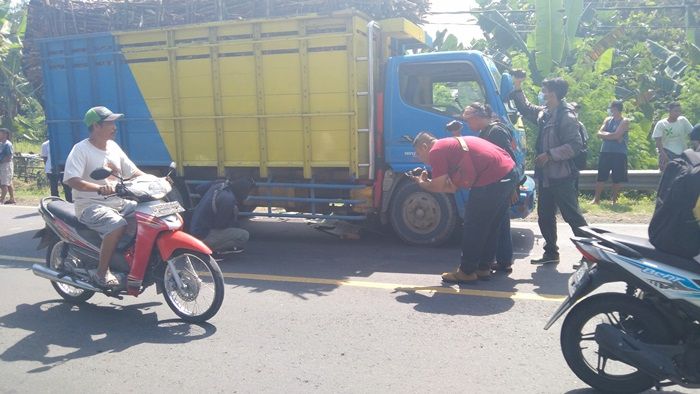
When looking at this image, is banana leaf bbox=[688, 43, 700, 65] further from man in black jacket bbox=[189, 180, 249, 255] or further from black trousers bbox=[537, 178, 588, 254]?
man in black jacket bbox=[189, 180, 249, 255]

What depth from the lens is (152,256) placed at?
4.90 m

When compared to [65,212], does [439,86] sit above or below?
above

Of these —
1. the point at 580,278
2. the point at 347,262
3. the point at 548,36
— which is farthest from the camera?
the point at 548,36

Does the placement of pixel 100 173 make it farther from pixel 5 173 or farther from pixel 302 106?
pixel 5 173

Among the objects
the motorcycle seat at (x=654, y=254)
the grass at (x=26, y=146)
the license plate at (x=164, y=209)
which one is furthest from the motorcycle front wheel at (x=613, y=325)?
the grass at (x=26, y=146)

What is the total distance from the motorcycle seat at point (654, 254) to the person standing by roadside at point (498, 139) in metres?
2.43

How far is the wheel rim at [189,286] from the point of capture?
4746mm

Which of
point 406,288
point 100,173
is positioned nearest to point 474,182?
point 406,288

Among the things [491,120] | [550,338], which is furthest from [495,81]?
[550,338]

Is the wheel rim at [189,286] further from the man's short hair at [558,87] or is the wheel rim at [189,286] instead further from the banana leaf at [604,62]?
the banana leaf at [604,62]

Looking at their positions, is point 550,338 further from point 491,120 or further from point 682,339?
point 491,120

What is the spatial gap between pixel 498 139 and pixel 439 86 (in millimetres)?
1575

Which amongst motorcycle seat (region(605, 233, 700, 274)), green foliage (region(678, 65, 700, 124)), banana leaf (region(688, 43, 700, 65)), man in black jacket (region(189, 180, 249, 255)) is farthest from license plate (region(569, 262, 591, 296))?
banana leaf (region(688, 43, 700, 65))

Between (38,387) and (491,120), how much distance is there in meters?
4.72
